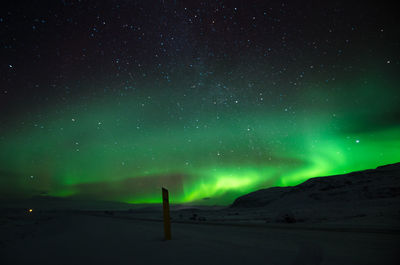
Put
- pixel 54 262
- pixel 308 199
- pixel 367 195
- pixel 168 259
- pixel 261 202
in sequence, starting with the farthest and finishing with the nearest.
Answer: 1. pixel 261 202
2. pixel 308 199
3. pixel 367 195
4. pixel 54 262
5. pixel 168 259

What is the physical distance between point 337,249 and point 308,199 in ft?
130

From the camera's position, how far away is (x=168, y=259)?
378 cm

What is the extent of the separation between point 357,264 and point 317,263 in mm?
541

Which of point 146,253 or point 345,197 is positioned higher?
point 146,253

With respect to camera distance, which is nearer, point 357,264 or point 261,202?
point 357,264

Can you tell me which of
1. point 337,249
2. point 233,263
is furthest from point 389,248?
point 233,263

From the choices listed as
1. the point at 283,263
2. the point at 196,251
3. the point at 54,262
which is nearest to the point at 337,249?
the point at 283,263

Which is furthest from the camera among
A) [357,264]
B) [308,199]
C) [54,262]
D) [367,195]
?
[308,199]

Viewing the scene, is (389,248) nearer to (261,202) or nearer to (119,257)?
(119,257)

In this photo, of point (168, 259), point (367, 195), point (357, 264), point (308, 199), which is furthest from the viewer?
point (308, 199)

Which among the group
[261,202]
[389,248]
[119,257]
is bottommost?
[261,202]

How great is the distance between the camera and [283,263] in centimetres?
331

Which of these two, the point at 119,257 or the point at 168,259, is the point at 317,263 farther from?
the point at 119,257

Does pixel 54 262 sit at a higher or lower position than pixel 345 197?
higher
